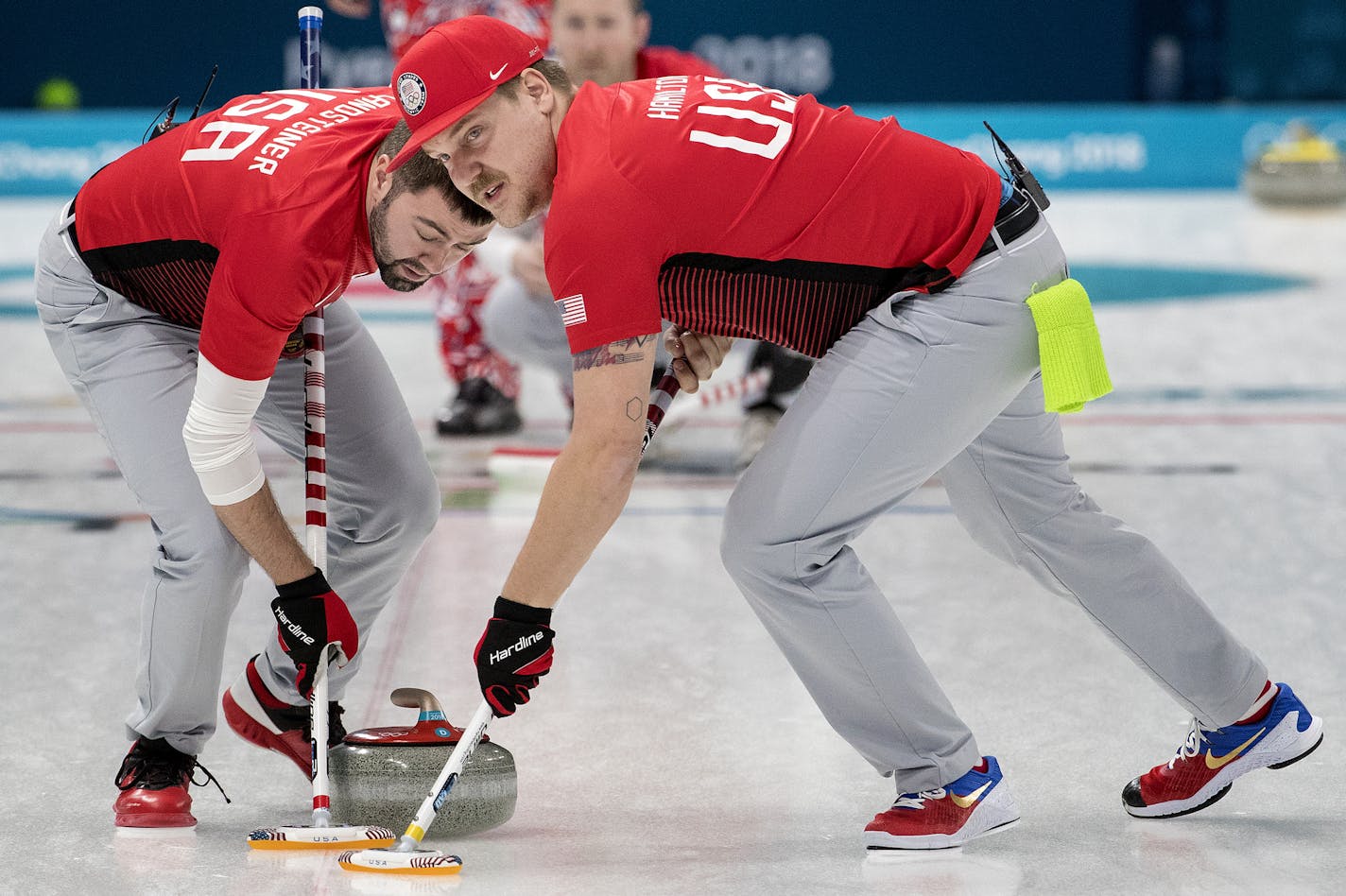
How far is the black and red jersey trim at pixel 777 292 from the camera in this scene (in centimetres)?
240

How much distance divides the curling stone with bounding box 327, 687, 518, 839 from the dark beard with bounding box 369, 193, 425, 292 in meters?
0.73

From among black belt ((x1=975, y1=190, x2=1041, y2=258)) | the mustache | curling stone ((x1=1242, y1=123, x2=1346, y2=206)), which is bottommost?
curling stone ((x1=1242, y1=123, x2=1346, y2=206))

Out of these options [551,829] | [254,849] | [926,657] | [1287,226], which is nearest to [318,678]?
[254,849]

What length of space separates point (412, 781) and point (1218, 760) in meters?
1.30

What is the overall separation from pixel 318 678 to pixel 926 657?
140cm

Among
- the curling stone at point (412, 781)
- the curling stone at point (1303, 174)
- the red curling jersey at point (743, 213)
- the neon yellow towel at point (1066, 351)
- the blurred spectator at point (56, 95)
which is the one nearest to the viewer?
the red curling jersey at point (743, 213)

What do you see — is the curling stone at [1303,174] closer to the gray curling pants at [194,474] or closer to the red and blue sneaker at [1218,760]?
the red and blue sneaker at [1218,760]

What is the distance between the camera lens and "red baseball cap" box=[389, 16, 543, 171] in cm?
226

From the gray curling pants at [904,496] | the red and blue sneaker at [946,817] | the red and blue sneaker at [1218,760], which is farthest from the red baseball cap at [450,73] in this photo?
the red and blue sneaker at [1218,760]

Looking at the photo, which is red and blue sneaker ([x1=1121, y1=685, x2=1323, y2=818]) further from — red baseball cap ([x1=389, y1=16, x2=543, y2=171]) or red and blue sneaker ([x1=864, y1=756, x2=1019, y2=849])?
red baseball cap ([x1=389, y1=16, x2=543, y2=171])

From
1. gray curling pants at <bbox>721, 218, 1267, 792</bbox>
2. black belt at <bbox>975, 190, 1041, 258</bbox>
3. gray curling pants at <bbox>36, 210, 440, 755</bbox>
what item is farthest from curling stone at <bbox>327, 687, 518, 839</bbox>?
black belt at <bbox>975, 190, 1041, 258</bbox>

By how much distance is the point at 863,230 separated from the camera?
7.84 feet

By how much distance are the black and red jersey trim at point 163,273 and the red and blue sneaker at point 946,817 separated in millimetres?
1383

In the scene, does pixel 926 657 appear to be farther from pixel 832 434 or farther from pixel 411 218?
pixel 411 218
